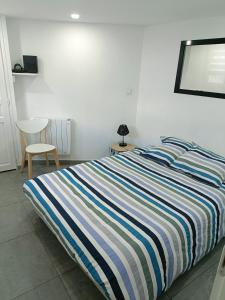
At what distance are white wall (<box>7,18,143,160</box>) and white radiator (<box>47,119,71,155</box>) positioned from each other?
14 cm

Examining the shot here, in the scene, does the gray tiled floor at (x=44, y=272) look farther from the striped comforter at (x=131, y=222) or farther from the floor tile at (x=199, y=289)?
the striped comforter at (x=131, y=222)

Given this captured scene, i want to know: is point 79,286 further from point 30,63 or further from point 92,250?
point 30,63

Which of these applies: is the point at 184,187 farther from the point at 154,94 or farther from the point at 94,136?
the point at 94,136

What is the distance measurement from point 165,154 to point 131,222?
1.24 meters

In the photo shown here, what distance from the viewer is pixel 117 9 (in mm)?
2270

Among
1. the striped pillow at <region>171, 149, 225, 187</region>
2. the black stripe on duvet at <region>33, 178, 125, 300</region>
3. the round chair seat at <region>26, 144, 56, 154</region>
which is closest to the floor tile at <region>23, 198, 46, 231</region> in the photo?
the black stripe on duvet at <region>33, 178, 125, 300</region>

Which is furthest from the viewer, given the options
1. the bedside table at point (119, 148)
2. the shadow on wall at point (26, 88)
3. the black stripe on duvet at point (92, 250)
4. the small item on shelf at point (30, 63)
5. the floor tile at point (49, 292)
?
the bedside table at point (119, 148)

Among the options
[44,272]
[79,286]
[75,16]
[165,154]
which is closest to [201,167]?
[165,154]

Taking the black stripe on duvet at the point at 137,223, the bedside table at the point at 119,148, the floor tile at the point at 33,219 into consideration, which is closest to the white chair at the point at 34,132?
the floor tile at the point at 33,219

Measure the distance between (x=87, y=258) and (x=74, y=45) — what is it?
2949 millimetres

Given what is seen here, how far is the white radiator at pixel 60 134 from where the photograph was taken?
3.37 metres

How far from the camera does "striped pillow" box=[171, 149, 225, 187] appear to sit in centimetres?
209

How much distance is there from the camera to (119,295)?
1.17m

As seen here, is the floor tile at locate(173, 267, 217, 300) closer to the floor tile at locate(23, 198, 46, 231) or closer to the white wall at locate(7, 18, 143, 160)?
the floor tile at locate(23, 198, 46, 231)
